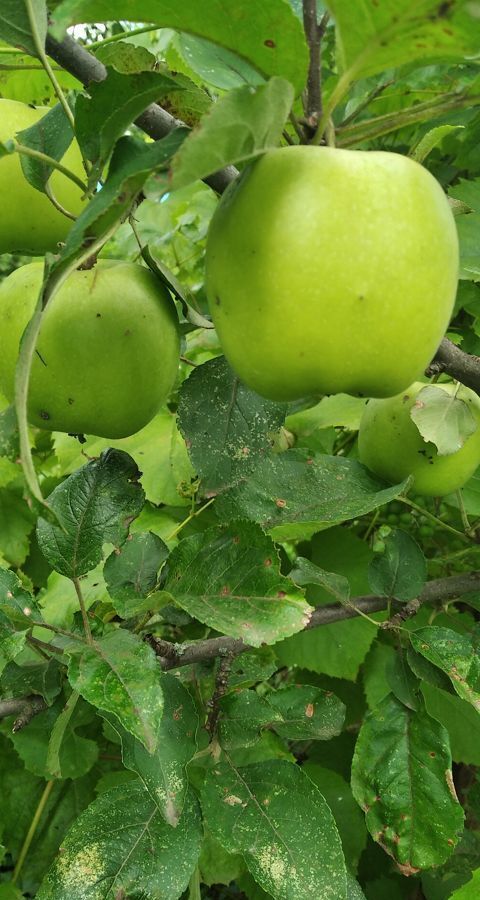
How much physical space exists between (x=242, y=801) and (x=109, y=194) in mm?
572

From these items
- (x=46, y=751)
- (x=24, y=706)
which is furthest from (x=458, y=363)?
(x=46, y=751)

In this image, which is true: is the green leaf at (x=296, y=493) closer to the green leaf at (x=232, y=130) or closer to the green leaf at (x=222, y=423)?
the green leaf at (x=222, y=423)

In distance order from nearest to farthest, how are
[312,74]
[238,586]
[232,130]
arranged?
[232,130] → [312,74] → [238,586]

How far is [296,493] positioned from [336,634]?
1.50ft

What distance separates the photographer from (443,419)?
779 mm

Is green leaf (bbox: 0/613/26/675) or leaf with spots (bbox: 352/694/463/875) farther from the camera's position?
leaf with spots (bbox: 352/694/463/875)

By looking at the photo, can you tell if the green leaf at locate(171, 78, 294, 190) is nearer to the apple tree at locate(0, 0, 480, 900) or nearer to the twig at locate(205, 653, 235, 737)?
the apple tree at locate(0, 0, 480, 900)

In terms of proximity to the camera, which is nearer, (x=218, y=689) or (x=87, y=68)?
(x=87, y=68)

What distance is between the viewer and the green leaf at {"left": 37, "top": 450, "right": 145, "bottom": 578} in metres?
0.66

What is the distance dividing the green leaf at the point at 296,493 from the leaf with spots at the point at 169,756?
183 millimetres

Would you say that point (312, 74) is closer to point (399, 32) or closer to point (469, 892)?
point (399, 32)

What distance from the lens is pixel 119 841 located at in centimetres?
65

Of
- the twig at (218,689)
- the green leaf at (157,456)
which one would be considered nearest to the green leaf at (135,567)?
the twig at (218,689)

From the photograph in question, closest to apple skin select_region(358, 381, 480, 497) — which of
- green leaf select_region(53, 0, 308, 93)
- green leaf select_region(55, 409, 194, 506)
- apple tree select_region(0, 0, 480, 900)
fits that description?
apple tree select_region(0, 0, 480, 900)
